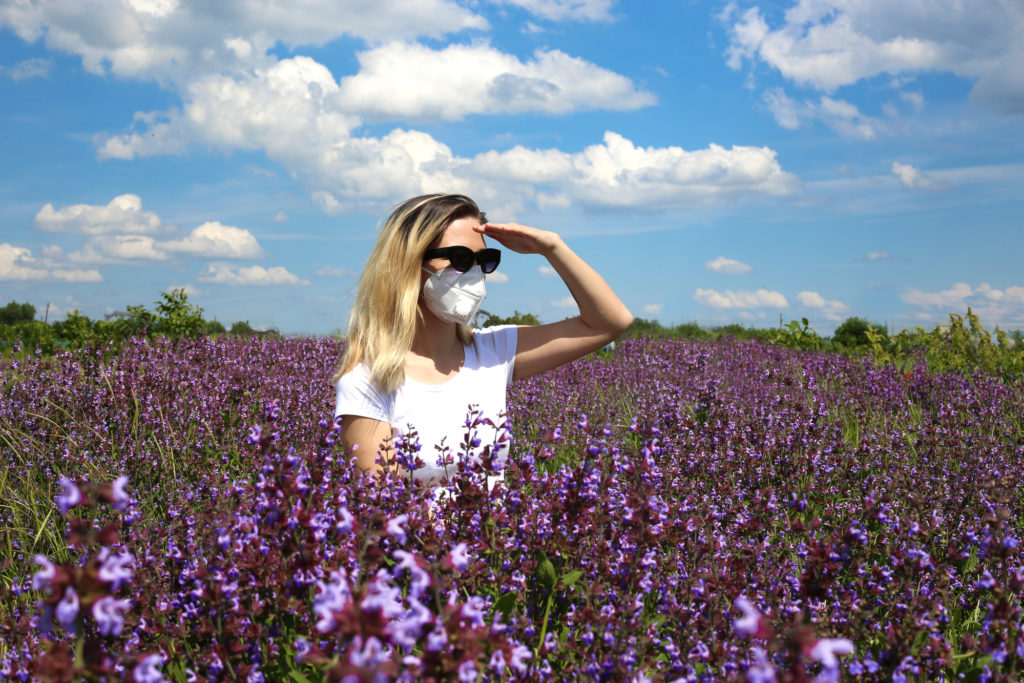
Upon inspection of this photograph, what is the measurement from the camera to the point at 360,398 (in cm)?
355

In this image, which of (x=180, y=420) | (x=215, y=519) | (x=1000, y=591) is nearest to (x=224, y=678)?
(x=215, y=519)

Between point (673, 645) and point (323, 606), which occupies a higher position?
point (323, 606)

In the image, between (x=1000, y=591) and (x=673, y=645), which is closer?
(x=1000, y=591)

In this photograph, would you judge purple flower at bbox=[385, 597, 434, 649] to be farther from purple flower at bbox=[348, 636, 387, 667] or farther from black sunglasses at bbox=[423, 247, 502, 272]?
black sunglasses at bbox=[423, 247, 502, 272]

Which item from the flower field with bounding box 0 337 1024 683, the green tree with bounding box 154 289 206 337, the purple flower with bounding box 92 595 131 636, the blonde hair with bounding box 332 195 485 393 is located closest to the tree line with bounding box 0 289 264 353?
the green tree with bounding box 154 289 206 337

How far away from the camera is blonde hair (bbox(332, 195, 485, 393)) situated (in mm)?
3627

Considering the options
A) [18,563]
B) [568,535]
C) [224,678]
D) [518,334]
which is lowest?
[18,563]

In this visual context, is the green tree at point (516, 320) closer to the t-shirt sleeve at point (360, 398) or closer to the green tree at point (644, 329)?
the green tree at point (644, 329)

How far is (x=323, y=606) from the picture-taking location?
1.14 m

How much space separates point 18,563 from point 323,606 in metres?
3.76

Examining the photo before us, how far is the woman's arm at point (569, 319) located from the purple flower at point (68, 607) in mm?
2857

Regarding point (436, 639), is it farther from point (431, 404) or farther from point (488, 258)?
point (488, 258)

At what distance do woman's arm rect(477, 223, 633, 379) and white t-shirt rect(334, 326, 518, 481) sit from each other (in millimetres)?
295

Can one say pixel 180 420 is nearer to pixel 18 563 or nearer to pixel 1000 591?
pixel 18 563
